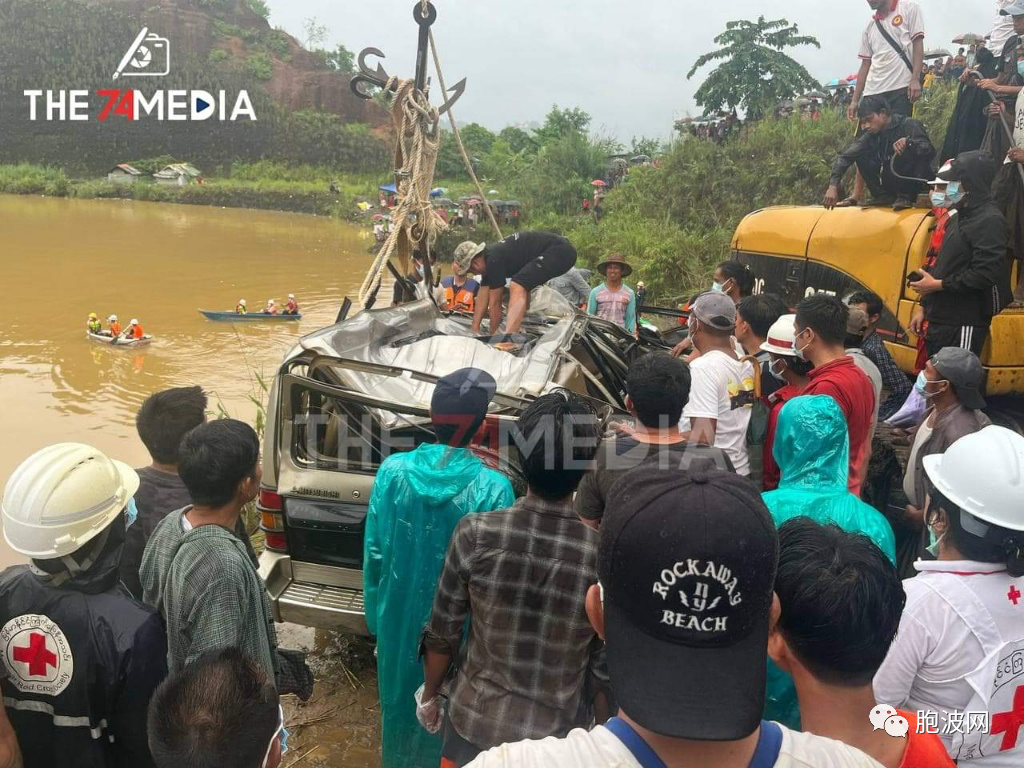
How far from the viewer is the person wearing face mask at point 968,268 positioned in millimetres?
4008

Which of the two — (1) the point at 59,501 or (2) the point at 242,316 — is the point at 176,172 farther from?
(1) the point at 59,501

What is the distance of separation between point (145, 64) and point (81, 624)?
72.1 meters

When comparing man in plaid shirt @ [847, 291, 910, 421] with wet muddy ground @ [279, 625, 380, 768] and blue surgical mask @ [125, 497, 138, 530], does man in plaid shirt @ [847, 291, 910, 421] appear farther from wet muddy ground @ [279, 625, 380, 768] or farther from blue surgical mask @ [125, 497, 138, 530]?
blue surgical mask @ [125, 497, 138, 530]

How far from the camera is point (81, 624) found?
169 centimetres

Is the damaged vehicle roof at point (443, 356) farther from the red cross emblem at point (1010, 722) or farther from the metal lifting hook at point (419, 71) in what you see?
the red cross emblem at point (1010, 722)

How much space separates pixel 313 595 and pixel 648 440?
1674mm

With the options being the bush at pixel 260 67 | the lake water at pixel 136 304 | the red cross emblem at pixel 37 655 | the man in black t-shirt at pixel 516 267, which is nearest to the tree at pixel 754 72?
the lake water at pixel 136 304

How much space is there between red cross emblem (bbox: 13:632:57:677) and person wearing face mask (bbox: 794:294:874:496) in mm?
2684

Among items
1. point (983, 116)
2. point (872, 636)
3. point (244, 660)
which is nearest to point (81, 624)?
point (244, 660)

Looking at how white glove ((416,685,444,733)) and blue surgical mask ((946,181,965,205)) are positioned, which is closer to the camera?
white glove ((416,685,444,733))

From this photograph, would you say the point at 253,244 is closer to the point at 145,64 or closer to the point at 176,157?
the point at 176,157

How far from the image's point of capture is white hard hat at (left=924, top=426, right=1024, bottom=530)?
1667mm

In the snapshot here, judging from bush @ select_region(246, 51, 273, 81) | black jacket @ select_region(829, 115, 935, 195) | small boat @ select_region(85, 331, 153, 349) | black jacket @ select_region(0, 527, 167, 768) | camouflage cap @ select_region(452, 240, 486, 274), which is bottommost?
small boat @ select_region(85, 331, 153, 349)

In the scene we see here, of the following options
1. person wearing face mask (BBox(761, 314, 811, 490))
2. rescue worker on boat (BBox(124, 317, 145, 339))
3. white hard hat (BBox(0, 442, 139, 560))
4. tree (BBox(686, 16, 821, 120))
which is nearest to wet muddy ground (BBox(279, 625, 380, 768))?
white hard hat (BBox(0, 442, 139, 560))
